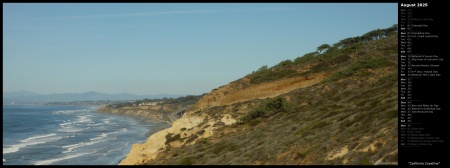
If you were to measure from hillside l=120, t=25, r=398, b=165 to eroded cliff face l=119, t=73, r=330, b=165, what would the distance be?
10cm

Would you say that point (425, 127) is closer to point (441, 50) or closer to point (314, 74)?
point (441, 50)

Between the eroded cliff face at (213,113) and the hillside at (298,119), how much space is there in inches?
3.8

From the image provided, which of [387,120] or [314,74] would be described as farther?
[314,74]

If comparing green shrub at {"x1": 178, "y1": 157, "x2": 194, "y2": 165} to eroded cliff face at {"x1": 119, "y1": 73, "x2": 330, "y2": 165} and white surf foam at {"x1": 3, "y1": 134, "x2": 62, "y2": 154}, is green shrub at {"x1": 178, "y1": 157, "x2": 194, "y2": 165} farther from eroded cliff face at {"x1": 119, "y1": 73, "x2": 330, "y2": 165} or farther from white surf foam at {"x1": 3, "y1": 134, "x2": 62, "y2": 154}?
white surf foam at {"x1": 3, "y1": 134, "x2": 62, "y2": 154}

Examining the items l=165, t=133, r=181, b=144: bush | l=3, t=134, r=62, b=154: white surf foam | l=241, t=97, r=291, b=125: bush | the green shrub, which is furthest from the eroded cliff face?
l=3, t=134, r=62, b=154: white surf foam

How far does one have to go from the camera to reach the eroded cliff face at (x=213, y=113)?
4378 cm

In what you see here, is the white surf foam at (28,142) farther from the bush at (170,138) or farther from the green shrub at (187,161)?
the green shrub at (187,161)

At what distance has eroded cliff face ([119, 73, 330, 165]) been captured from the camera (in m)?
43.8

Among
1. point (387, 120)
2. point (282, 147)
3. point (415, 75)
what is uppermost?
point (415, 75)

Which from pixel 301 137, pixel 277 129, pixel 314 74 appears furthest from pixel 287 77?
pixel 301 137

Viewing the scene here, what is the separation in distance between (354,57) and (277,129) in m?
28.3

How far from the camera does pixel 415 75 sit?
12.1m

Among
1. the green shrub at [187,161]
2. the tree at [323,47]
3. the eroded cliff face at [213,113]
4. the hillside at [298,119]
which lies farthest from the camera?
the tree at [323,47]

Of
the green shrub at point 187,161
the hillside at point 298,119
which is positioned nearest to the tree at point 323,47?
the hillside at point 298,119
